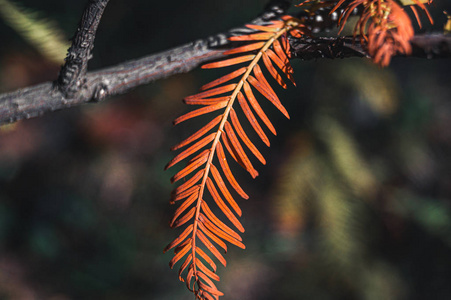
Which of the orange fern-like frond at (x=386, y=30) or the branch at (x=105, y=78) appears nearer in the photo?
the orange fern-like frond at (x=386, y=30)

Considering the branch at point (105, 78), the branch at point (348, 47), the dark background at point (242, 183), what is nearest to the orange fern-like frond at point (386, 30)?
the branch at point (348, 47)

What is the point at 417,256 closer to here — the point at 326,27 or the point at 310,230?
the point at 310,230

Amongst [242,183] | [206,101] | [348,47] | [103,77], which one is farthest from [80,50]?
[242,183]

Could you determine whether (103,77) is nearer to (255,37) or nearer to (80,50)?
(80,50)

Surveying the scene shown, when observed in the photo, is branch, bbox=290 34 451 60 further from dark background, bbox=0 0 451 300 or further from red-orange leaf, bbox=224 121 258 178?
dark background, bbox=0 0 451 300

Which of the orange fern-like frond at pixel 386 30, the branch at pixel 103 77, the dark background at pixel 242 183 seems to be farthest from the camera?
the dark background at pixel 242 183

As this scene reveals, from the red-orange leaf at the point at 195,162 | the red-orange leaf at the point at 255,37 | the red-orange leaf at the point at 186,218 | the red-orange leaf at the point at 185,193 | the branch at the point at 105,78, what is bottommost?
the red-orange leaf at the point at 186,218

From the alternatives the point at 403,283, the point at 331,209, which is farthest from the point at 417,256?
the point at 331,209

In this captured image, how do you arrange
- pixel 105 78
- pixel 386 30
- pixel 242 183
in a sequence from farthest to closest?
1. pixel 242 183
2. pixel 105 78
3. pixel 386 30

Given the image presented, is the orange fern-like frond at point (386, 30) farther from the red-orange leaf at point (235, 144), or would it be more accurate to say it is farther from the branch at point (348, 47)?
the red-orange leaf at point (235, 144)
